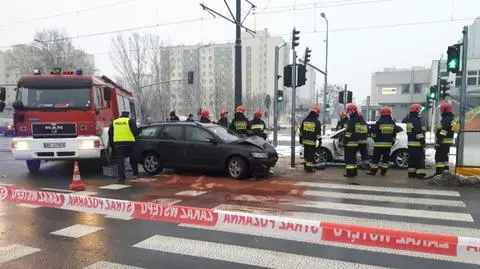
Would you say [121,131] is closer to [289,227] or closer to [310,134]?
[310,134]

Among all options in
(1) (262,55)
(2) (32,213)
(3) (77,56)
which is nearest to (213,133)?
(2) (32,213)

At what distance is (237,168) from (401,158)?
5.38 m

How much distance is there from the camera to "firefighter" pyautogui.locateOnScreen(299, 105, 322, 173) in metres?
11.7

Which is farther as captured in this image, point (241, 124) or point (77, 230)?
point (241, 124)

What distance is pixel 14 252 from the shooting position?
511 centimetres

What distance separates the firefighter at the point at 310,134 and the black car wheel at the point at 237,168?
88.6 inches

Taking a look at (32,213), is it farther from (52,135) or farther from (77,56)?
(77,56)

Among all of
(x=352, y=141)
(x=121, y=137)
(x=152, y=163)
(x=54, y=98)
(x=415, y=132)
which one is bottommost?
(x=152, y=163)

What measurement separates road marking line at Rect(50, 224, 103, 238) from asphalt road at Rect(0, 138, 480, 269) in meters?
0.01

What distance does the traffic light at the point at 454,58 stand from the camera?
10.6 meters

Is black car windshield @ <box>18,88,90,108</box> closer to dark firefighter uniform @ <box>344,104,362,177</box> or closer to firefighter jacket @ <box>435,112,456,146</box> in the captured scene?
dark firefighter uniform @ <box>344,104,362,177</box>

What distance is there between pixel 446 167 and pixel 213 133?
6.17 metres

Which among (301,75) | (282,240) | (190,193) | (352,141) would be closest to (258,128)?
(301,75)

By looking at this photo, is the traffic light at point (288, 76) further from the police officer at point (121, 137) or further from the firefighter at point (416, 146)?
the police officer at point (121, 137)
